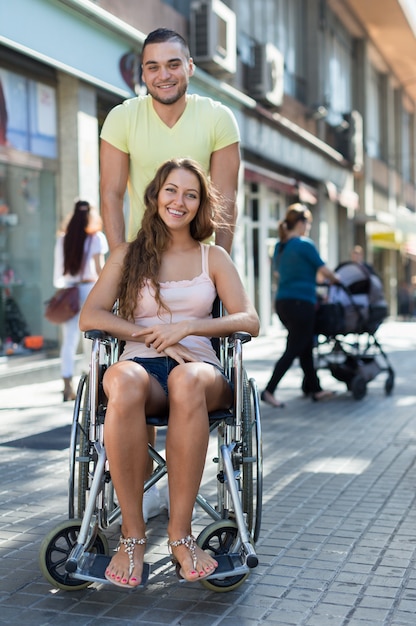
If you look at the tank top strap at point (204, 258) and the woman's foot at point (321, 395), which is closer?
the tank top strap at point (204, 258)

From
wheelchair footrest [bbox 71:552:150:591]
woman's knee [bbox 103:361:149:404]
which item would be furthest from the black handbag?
wheelchair footrest [bbox 71:552:150:591]

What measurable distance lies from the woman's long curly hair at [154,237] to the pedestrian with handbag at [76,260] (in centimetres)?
476

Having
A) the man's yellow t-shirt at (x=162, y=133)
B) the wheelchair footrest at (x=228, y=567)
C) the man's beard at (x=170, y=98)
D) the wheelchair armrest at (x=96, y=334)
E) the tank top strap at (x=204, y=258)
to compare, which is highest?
the man's beard at (x=170, y=98)

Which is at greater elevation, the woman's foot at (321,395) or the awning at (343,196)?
the awning at (343,196)

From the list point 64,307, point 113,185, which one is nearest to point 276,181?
point 64,307

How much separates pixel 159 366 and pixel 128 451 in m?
0.50

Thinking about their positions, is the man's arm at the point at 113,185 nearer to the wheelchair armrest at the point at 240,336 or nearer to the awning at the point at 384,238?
the wheelchair armrest at the point at 240,336

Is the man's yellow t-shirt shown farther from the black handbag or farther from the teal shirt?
the teal shirt

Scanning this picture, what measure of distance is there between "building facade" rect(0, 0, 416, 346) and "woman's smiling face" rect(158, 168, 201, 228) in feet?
18.9

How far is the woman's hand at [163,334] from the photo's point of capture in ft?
12.6

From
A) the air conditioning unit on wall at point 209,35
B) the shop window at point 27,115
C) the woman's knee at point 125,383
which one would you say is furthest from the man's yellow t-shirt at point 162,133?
the air conditioning unit on wall at point 209,35

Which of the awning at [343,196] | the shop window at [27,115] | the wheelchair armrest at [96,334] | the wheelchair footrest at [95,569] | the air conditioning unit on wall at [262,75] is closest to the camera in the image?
the wheelchair footrest at [95,569]

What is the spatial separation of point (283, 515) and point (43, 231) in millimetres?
7097

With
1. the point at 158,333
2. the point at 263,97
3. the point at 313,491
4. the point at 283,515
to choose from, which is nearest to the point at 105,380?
the point at 158,333
